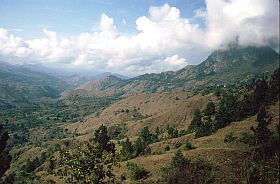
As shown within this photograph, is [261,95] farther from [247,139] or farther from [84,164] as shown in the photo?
[84,164]

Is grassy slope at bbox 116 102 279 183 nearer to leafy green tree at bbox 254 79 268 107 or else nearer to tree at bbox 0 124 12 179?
tree at bbox 0 124 12 179

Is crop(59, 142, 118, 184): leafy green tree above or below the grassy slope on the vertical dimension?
above

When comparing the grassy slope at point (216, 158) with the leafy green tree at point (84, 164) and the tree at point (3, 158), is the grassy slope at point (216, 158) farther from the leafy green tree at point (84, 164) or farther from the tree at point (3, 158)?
the tree at point (3, 158)

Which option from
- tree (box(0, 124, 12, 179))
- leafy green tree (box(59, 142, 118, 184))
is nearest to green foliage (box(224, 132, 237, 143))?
leafy green tree (box(59, 142, 118, 184))

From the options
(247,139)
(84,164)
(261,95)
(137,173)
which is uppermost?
(261,95)

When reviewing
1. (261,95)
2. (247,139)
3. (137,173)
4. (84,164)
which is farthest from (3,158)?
(261,95)

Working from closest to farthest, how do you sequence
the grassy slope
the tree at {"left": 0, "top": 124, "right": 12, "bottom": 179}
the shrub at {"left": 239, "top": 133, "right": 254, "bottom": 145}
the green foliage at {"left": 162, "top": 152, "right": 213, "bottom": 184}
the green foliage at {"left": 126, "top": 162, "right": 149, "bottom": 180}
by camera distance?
1. the green foliage at {"left": 162, "top": 152, "right": 213, "bottom": 184}
2. the tree at {"left": 0, "top": 124, "right": 12, "bottom": 179}
3. the grassy slope
4. the green foliage at {"left": 126, "top": 162, "right": 149, "bottom": 180}
5. the shrub at {"left": 239, "top": 133, "right": 254, "bottom": 145}

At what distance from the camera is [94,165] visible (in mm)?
29031

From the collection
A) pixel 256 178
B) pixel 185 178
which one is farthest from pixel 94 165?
pixel 256 178

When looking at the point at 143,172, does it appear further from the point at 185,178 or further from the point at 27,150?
the point at 27,150

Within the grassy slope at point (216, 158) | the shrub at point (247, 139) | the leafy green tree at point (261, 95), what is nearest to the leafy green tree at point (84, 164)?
the grassy slope at point (216, 158)

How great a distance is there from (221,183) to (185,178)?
387 inches

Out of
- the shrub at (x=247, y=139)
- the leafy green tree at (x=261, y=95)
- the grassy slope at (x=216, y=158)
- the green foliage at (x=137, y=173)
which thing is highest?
the leafy green tree at (x=261, y=95)

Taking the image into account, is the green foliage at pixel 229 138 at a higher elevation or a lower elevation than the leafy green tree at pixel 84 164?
lower
